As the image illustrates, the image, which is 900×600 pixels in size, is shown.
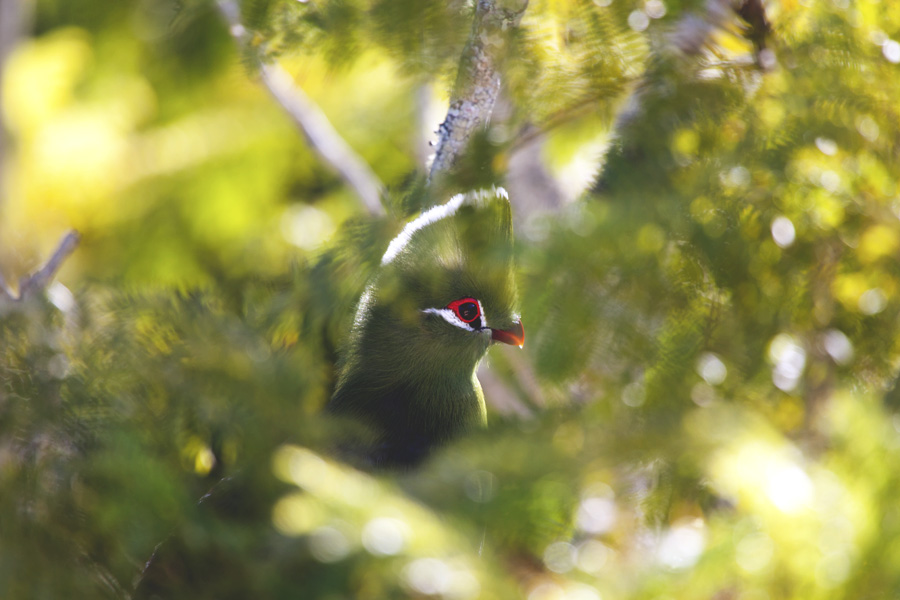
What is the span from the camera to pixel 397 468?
39.0 inches

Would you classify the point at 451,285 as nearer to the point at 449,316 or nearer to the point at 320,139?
the point at 449,316

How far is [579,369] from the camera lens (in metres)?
0.66

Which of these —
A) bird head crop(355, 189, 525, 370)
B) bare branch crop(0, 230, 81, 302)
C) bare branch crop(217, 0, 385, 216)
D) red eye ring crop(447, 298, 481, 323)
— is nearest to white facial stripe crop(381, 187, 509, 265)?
bird head crop(355, 189, 525, 370)

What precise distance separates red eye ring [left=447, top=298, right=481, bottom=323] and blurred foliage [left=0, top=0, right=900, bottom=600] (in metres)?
0.27

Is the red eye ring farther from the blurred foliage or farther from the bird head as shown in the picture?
the blurred foliage

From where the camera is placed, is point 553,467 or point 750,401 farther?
point 750,401

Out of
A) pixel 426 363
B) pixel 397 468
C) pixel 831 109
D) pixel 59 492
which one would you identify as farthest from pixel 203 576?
pixel 426 363

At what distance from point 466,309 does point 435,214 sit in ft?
1.29

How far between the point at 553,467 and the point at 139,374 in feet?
1.09

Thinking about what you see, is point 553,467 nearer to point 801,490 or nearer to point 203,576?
point 801,490

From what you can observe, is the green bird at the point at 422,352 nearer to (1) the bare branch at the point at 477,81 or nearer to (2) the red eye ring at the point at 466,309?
(2) the red eye ring at the point at 466,309

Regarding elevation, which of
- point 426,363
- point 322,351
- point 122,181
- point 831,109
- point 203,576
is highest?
point 831,109

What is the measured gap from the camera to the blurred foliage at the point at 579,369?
39cm

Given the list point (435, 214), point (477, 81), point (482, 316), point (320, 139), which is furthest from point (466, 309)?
point (320, 139)
